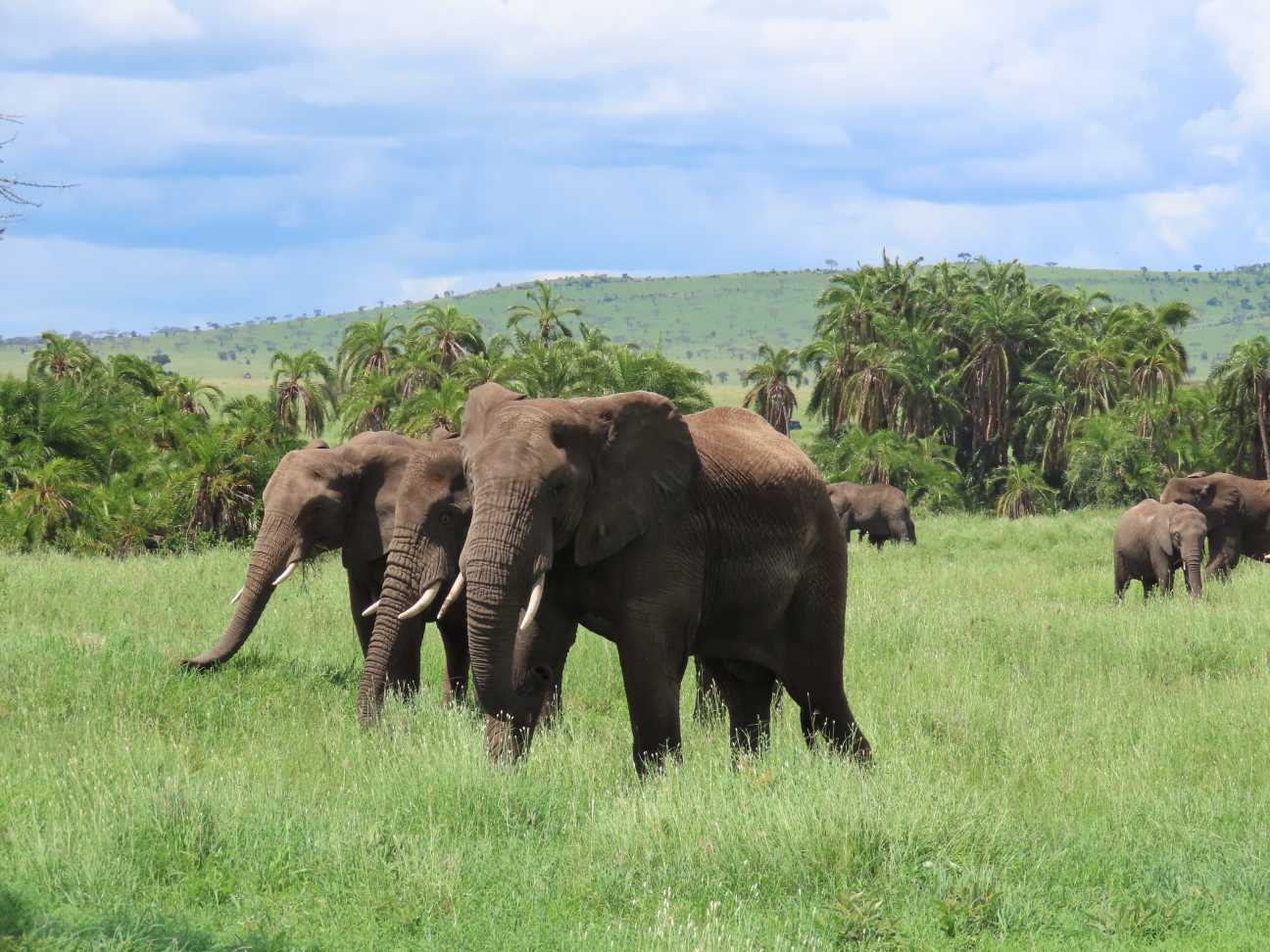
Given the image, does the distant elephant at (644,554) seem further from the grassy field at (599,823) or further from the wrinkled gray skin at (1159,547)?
the wrinkled gray skin at (1159,547)

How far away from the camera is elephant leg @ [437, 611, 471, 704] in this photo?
1100 cm

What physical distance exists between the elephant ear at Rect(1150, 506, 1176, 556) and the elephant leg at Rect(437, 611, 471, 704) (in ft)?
43.5

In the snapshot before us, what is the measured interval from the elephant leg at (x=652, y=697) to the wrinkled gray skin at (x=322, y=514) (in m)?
4.34

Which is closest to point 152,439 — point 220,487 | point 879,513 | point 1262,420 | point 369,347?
point 220,487

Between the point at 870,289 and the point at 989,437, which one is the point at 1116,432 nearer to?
the point at 989,437

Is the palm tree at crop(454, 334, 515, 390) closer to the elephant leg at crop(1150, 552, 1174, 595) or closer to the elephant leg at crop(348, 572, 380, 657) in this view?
the elephant leg at crop(1150, 552, 1174, 595)

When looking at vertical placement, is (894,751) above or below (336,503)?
below

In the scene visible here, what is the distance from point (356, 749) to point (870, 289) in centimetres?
5938

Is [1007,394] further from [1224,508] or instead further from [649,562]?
[649,562]

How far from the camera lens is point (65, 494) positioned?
91.6ft

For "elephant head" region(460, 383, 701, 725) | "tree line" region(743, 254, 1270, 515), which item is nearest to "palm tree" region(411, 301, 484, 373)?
"tree line" region(743, 254, 1270, 515)

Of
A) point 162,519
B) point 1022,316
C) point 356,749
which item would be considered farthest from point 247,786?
point 1022,316

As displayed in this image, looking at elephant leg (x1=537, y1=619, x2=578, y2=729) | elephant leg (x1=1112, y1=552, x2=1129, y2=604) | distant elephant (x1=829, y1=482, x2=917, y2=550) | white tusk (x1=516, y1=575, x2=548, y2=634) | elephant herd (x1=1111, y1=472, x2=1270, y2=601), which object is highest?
white tusk (x1=516, y1=575, x2=548, y2=634)

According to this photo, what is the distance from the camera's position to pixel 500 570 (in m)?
6.94
